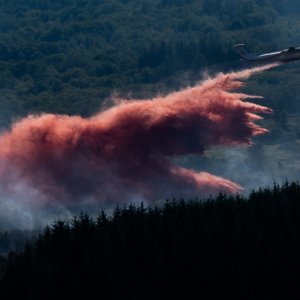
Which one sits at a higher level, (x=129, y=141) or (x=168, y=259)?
(x=129, y=141)

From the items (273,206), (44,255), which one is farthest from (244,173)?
(44,255)

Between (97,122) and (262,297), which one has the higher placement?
(97,122)

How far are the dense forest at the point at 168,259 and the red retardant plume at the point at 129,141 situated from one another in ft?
41.6

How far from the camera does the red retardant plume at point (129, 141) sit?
4646 inches

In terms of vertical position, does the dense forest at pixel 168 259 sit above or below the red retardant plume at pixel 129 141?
below

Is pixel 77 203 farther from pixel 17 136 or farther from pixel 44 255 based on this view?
pixel 44 255

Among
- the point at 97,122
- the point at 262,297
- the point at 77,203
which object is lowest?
the point at 262,297

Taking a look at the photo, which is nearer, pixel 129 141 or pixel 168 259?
pixel 168 259

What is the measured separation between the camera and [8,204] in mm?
136375

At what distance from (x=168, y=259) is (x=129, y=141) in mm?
25991

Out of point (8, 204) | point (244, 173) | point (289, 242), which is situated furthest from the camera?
point (244, 173)

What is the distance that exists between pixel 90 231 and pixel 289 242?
18.4 m

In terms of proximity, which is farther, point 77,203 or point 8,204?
point 8,204

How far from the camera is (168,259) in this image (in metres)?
94.1
